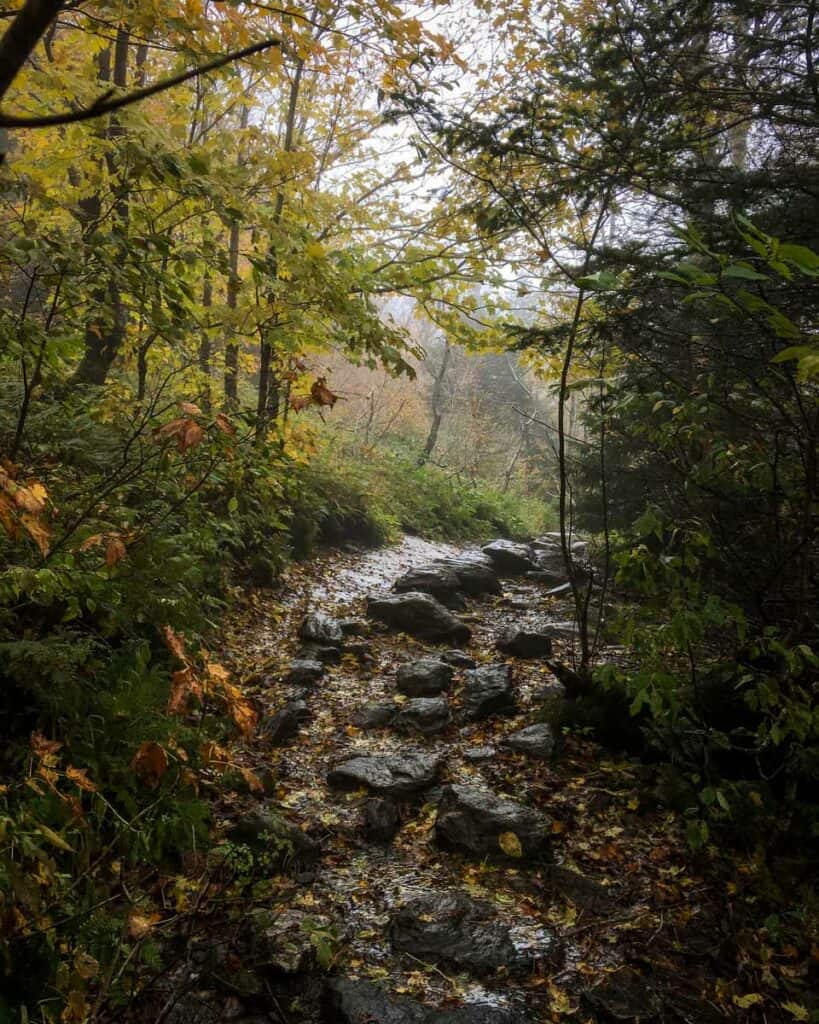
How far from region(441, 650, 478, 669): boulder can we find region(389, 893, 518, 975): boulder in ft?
11.8

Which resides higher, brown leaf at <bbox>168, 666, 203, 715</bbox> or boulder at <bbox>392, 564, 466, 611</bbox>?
brown leaf at <bbox>168, 666, 203, 715</bbox>

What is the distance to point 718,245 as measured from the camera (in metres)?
4.98

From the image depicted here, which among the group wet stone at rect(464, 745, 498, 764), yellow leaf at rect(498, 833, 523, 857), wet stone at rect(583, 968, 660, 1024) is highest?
wet stone at rect(583, 968, 660, 1024)

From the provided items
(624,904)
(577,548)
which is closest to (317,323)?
(624,904)

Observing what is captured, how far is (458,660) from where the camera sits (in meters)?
7.25

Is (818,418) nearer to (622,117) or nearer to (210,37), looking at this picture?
Result: (622,117)

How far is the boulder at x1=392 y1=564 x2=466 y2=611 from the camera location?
956cm

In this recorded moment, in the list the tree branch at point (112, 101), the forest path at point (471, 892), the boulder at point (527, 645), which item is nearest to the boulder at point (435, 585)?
the boulder at point (527, 645)

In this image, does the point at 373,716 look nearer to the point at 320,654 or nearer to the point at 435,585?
the point at 320,654

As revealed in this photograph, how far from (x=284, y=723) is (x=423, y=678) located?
1625 mm

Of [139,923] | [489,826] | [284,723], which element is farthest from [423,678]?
[139,923]

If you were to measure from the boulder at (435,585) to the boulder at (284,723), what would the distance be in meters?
4.07

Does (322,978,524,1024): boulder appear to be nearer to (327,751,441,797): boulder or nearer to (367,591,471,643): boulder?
(327,751,441,797): boulder

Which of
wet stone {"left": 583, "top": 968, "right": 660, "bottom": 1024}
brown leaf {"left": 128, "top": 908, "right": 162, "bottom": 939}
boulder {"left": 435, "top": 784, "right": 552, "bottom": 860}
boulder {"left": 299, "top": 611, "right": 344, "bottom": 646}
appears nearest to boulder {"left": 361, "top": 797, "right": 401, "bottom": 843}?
boulder {"left": 435, "top": 784, "right": 552, "bottom": 860}
